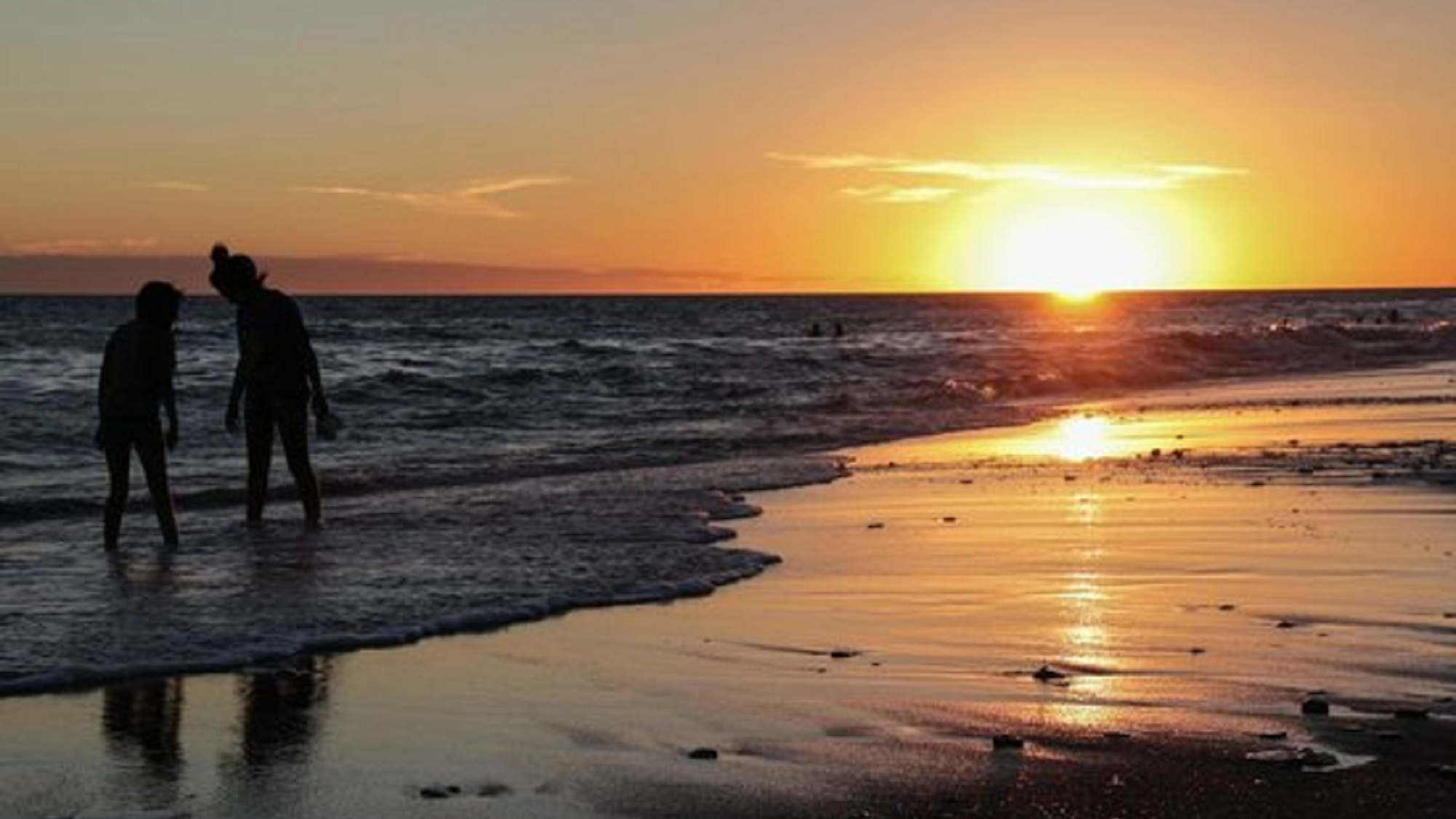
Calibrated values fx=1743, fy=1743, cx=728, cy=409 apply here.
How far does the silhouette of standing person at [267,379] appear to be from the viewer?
11.9m

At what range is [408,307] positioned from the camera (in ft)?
402

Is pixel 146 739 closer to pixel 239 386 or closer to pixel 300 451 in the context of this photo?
pixel 300 451

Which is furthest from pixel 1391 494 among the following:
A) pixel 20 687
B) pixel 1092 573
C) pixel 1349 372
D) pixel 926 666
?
pixel 1349 372

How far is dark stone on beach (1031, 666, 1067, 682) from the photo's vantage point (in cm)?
635

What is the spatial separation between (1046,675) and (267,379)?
7219 mm

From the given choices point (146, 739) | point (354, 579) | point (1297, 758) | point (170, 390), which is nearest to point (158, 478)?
point (170, 390)

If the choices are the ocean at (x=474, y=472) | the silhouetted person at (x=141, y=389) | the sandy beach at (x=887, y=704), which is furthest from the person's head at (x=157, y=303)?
the sandy beach at (x=887, y=704)

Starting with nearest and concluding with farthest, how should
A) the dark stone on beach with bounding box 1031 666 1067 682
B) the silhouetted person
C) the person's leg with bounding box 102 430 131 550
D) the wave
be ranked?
the dark stone on beach with bounding box 1031 666 1067 682, the wave, the person's leg with bounding box 102 430 131 550, the silhouetted person

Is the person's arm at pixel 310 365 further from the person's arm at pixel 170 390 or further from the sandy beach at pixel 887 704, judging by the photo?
the sandy beach at pixel 887 704

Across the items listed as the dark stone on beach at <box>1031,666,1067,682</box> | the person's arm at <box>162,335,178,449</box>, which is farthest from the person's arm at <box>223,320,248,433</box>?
the dark stone on beach at <box>1031,666,1067,682</box>

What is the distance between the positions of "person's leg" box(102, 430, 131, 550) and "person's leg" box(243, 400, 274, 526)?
1.12 meters

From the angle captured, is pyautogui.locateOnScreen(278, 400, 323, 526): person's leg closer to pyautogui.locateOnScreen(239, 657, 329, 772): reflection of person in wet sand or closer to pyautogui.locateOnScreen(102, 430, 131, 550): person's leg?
pyautogui.locateOnScreen(102, 430, 131, 550): person's leg

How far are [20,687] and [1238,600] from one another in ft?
17.0

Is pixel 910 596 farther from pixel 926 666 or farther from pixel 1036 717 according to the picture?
pixel 1036 717
